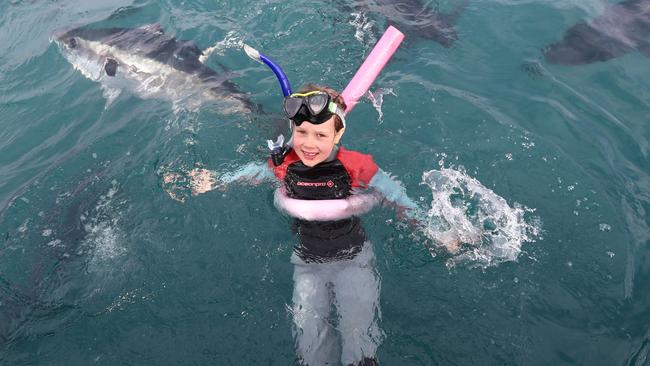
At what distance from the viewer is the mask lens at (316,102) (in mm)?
3674

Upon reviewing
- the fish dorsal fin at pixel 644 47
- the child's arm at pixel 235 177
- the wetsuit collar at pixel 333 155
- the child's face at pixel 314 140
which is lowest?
the fish dorsal fin at pixel 644 47

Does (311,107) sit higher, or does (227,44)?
(311,107)

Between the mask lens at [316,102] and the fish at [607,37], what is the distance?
5359 mm

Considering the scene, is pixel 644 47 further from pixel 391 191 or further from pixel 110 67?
pixel 110 67

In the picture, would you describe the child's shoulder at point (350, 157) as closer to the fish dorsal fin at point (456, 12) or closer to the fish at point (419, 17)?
the fish at point (419, 17)

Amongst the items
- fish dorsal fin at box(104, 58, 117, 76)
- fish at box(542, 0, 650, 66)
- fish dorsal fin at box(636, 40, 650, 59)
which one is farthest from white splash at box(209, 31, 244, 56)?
fish dorsal fin at box(636, 40, 650, 59)

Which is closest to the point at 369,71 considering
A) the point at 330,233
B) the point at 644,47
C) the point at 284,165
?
the point at 284,165

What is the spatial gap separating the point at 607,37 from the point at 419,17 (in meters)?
3.25

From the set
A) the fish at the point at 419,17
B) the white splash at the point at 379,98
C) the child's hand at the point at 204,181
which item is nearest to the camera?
the child's hand at the point at 204,181

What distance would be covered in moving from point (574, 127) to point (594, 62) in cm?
198

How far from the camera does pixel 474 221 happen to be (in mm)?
4891

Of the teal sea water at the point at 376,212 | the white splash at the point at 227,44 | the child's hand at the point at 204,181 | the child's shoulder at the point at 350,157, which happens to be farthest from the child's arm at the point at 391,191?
the white splash at the point at 227,44

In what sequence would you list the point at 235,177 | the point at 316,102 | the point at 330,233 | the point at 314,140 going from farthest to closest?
the point at 235,177
the point at 330,233
the point at 314,140
the point at 316,102

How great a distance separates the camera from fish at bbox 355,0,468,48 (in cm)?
818
